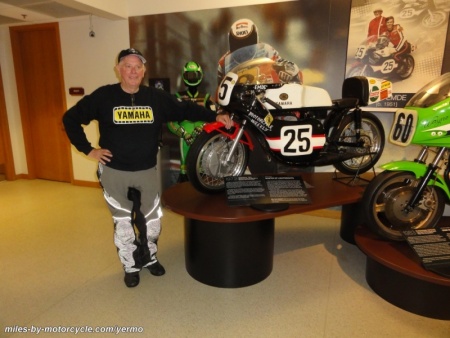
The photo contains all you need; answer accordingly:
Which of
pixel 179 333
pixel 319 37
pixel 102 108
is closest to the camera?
pixel 179 333

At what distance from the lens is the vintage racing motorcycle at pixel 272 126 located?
2.41 m

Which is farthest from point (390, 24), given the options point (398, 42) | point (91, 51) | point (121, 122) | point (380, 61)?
point (91, 51)

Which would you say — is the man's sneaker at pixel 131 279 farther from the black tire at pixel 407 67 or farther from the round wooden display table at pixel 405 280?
the black tire at pixel 407 67

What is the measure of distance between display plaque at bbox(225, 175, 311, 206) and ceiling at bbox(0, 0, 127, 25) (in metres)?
2.64

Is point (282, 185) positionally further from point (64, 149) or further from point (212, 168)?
point (64, 149)

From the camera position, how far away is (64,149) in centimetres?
518

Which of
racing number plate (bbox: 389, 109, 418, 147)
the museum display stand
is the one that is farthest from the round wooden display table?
racing number plate (bbox: 389, 109, 418, 147)

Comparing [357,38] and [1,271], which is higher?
[357,38]

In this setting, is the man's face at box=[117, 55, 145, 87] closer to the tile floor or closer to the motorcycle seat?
the tile floor

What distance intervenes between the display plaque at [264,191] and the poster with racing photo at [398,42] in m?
1.56

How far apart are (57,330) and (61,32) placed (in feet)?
13.7

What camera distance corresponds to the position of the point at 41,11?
424 centimetres

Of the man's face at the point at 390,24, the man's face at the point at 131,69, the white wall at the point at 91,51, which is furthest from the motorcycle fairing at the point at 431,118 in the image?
the white wall at the point at 91,51

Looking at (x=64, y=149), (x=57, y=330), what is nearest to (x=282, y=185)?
(x=57, y=330)
